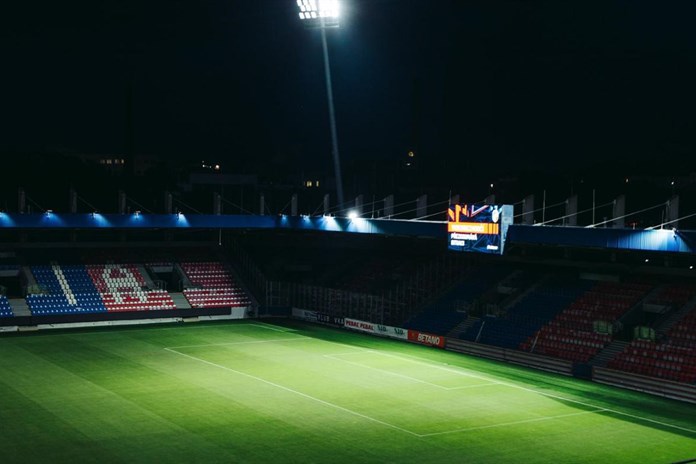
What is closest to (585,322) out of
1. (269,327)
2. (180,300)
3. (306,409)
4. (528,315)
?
(528,315)

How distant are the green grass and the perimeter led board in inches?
220

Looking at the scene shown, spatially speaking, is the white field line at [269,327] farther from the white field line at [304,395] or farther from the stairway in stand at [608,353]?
the stairway in stand at [608,353]

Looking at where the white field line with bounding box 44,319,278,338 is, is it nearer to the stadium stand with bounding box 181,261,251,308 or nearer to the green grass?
the green grass

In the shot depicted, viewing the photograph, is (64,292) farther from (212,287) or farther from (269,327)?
(269,327)

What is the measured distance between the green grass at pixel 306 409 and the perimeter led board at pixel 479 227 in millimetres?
5577

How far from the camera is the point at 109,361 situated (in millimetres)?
37094

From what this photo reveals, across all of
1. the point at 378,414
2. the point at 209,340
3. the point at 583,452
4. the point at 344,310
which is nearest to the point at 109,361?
the point at 209,340

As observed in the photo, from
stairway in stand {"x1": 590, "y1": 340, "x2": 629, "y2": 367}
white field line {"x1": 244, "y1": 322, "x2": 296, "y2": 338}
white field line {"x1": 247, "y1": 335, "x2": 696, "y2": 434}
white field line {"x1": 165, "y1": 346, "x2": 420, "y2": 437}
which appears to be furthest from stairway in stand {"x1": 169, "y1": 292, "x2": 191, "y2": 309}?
stairway in stand {"x1": 590, "y1": 340, "x2": 629, "y2": 367}

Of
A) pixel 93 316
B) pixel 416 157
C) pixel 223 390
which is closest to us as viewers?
pixel 223 390

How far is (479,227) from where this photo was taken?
1535 inches

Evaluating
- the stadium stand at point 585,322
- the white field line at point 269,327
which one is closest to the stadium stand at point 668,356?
the stadium stand at point 585,322

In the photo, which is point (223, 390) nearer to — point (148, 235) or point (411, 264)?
point (411, 264)

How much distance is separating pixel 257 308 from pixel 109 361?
17721 mm

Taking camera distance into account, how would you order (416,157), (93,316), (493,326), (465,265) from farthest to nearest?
(416,157) < (465,265) < (93,316) < (493,326)
